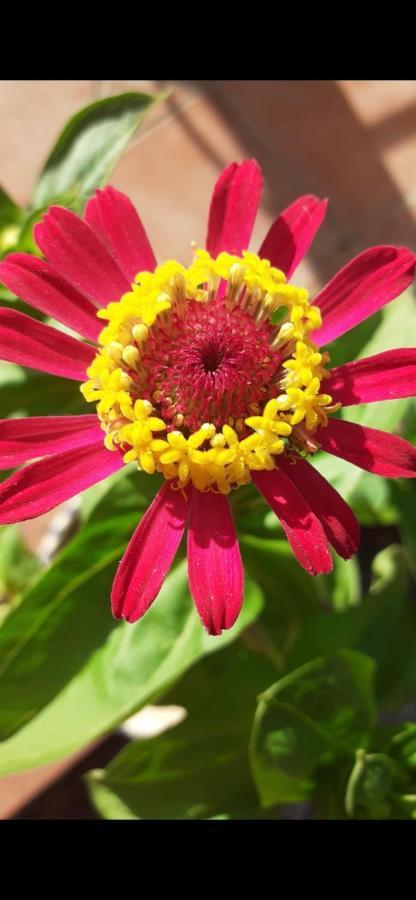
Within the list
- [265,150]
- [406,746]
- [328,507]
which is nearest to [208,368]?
[328,507]

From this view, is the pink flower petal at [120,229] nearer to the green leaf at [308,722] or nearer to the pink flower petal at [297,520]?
the pink flower petal at [297,520]

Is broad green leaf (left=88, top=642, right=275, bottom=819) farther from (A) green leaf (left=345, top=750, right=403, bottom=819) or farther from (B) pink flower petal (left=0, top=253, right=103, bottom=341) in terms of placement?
(B) pink flower petal (left=0, top=253, right=103, bottom=341)

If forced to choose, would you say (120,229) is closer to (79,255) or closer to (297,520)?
(79,255)

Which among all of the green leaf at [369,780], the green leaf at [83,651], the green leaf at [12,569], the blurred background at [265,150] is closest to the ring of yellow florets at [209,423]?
the green leaf at [83,651]

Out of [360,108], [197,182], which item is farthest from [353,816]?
[360,108]

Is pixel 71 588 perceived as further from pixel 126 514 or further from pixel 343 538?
pixel 343 538

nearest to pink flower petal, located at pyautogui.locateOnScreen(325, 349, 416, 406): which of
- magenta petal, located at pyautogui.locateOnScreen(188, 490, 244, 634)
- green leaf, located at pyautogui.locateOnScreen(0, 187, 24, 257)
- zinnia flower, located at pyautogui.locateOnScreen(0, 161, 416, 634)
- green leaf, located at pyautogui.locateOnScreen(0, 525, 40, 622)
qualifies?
zinnia flower, located at pyautogui.locateOnScreen(0, 161, 416, 634)
